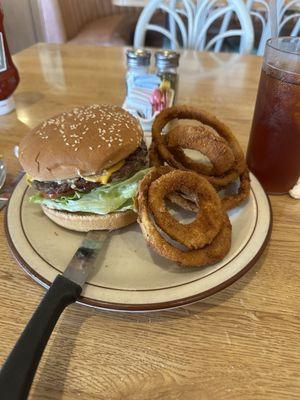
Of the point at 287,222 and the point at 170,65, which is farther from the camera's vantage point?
the point at 170,65

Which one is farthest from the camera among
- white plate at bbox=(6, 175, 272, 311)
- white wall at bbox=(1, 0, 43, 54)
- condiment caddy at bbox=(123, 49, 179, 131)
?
white wall at bbox=(1, 0, 43, 54)

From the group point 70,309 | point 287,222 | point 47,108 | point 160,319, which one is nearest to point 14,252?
point 70,309

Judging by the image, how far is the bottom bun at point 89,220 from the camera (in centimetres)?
89

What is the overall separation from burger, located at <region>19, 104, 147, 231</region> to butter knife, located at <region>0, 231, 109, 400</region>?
0.12 meters

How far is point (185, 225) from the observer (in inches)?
31.2

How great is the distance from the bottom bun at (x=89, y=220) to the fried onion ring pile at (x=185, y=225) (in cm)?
12

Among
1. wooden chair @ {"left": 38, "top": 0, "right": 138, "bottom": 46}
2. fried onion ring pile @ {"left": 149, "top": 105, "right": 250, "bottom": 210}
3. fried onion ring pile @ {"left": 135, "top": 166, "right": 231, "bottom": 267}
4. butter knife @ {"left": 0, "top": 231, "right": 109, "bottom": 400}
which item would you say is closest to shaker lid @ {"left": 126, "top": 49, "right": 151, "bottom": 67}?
fried onion ring pile @ {"left": 149, "top": 105, "right": 250, "bottom": 210}

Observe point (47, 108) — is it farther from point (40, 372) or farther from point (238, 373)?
point (238, 373)

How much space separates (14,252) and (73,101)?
3.43 feet

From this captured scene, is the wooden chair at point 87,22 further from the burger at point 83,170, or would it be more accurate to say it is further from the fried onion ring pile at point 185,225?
the fried onion ring pile at point 185,225

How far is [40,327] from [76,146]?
0.47 m

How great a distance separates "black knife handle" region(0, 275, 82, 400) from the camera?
19.5 inches

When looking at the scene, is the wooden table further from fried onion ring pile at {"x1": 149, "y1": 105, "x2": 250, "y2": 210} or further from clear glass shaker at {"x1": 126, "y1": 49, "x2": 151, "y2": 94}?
clear glass shaker at {"x1": 126, "y1": 49, "x2": 151, "y2": 94}

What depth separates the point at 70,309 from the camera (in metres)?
0.73
